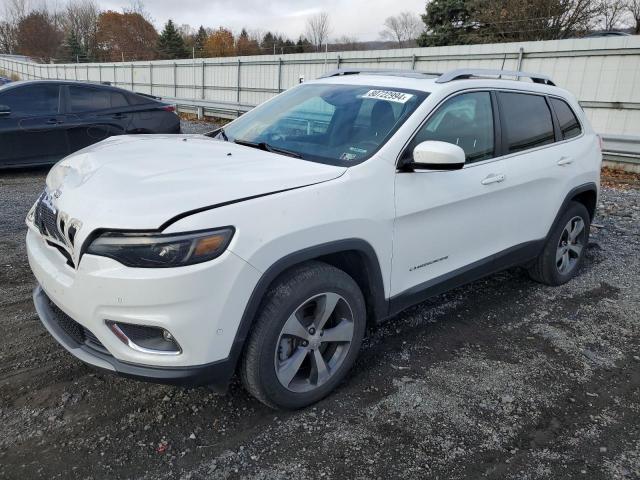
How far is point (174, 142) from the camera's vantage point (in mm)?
3326

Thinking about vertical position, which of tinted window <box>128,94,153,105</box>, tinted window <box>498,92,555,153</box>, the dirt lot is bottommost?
the dirt lot

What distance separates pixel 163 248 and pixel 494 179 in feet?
7.71

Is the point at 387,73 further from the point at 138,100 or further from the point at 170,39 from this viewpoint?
the point at 170,39

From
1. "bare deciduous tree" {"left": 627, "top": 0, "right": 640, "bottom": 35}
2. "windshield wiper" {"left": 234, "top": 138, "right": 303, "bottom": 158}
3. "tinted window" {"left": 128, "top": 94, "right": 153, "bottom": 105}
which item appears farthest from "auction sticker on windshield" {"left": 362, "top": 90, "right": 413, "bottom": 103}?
"bare deciduous tree" {"left": 627, "top": 0, "right": 640, "bottom": 35}

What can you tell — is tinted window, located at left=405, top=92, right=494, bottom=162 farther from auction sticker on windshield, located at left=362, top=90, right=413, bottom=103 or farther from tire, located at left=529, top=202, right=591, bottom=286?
tire, located at left=529, top=202, right=591, bottom=286

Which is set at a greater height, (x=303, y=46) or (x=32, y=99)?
(x=303, y=46)

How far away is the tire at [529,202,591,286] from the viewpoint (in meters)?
4.46

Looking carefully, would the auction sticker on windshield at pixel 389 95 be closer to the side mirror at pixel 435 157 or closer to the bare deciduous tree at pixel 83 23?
the side mirror at pixel 435 157

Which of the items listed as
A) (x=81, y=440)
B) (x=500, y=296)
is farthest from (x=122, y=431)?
(x=500, y=296)

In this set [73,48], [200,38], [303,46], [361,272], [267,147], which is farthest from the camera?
[200,38]

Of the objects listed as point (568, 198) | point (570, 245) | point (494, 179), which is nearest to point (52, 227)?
point (494, 179)

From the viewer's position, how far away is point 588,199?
190 inches

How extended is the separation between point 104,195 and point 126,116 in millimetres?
7280

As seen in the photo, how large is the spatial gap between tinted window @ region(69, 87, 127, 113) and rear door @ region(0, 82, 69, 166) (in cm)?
24
